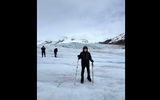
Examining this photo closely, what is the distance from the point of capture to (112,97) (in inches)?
164
